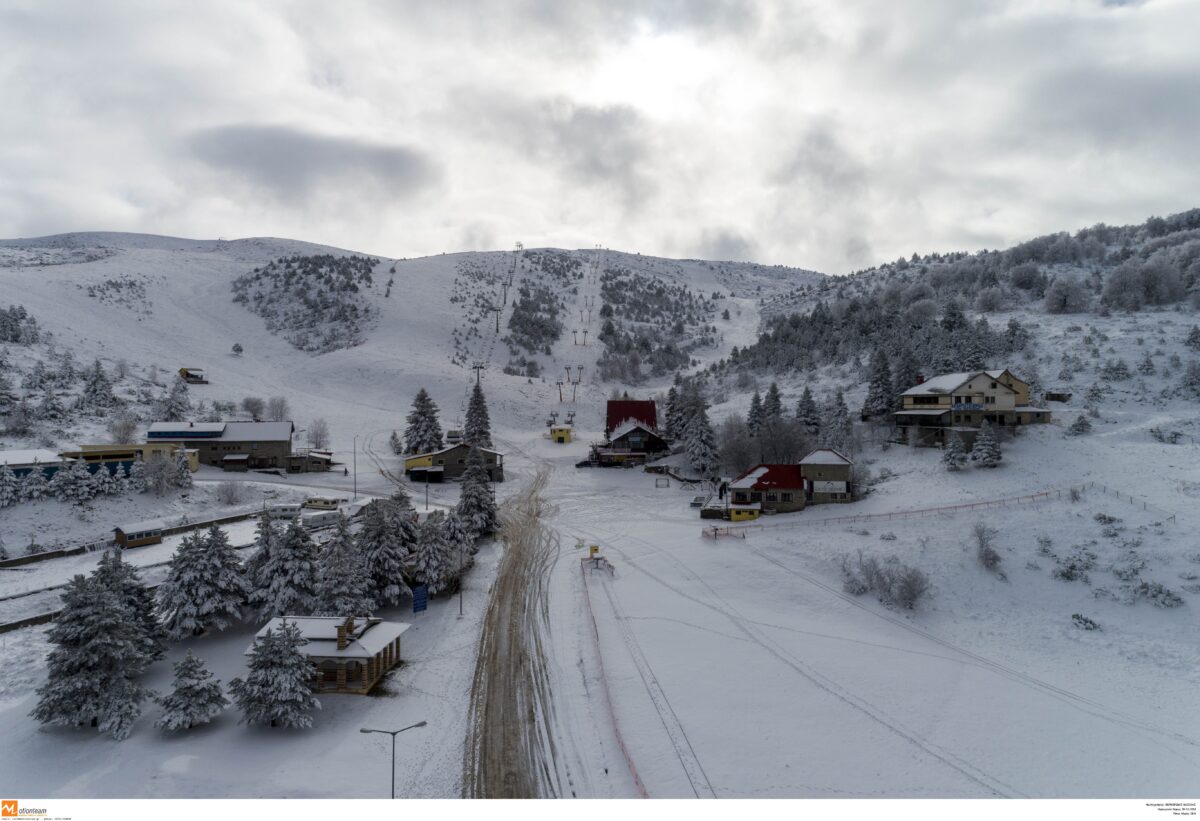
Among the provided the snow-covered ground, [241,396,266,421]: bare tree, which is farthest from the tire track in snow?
[241,396,266,421]: bare tree

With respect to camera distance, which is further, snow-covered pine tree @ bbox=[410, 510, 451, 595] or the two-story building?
the two-story building

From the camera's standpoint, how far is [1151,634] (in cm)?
3216

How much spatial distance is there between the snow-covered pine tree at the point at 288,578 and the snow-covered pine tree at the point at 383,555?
A: 10.4ft

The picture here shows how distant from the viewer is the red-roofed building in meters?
52.5

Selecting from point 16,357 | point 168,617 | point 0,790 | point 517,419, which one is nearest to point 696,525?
point 168,617

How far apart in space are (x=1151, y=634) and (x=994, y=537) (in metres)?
9.30

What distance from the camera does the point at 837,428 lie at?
64438 millimetres

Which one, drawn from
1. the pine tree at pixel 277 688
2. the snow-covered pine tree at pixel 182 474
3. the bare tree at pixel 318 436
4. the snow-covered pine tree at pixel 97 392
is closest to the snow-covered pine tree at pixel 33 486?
the snow-covered pine tree at pixel 182 474

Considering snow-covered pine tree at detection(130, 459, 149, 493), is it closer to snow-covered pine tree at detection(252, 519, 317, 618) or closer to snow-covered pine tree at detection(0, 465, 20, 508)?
snow-covered pine tree at detection(0, 465, 20, 508)

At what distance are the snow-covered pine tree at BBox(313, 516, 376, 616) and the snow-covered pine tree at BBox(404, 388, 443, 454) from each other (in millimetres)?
41308

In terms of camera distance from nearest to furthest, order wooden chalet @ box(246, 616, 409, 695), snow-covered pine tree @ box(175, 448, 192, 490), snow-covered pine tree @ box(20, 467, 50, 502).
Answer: wooden chalet @ box(246, 616, 409, 695), snow-covered pine tree @ box(20, 467, 50, 502), snow-covered pine tree @ box(175, 448, 192, 490)

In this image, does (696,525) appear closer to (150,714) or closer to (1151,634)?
(1151,634)

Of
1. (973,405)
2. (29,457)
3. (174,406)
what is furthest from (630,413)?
(29,457)

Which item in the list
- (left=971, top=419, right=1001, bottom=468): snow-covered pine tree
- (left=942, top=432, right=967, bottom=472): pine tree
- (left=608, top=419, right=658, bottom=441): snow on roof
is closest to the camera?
(left=971, top=419, right=1001, bottom=468): snow-covered pine tree
